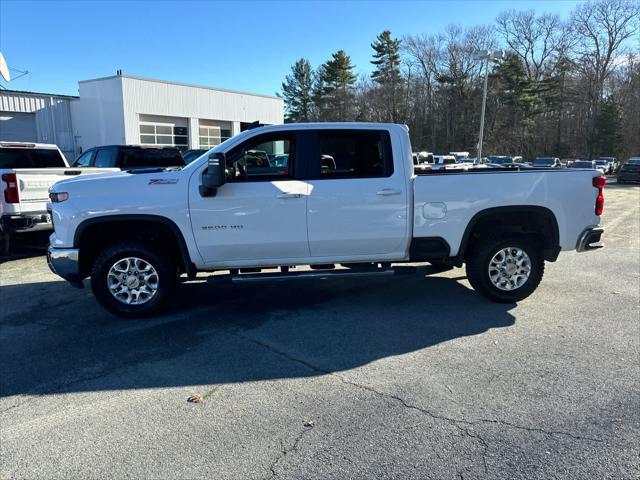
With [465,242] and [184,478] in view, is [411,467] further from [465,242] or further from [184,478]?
[465,242]

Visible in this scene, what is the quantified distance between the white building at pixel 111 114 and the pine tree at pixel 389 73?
132ft

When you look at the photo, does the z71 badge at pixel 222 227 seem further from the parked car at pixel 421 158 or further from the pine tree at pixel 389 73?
the pine tree at pixel 389 73

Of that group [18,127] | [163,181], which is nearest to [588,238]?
[163,181]

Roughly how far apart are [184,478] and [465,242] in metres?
3.97

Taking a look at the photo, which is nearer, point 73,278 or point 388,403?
point 388,403

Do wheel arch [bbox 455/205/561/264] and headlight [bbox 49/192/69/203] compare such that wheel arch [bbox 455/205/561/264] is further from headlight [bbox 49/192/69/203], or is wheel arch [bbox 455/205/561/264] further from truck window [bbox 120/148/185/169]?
truck window [bbox 120/148/185/169]

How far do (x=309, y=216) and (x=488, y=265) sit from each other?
7.17 feet

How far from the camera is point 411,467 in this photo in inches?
108

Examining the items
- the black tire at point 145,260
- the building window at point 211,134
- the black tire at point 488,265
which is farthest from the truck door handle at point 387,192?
the building window at point 211,134

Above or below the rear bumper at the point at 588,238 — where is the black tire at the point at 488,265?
below

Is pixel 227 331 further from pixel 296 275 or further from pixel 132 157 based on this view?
pixel 132 157

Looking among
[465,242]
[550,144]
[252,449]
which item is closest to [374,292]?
[465,242]

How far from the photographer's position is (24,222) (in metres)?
7.75

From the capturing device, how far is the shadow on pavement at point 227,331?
13.2 feet
